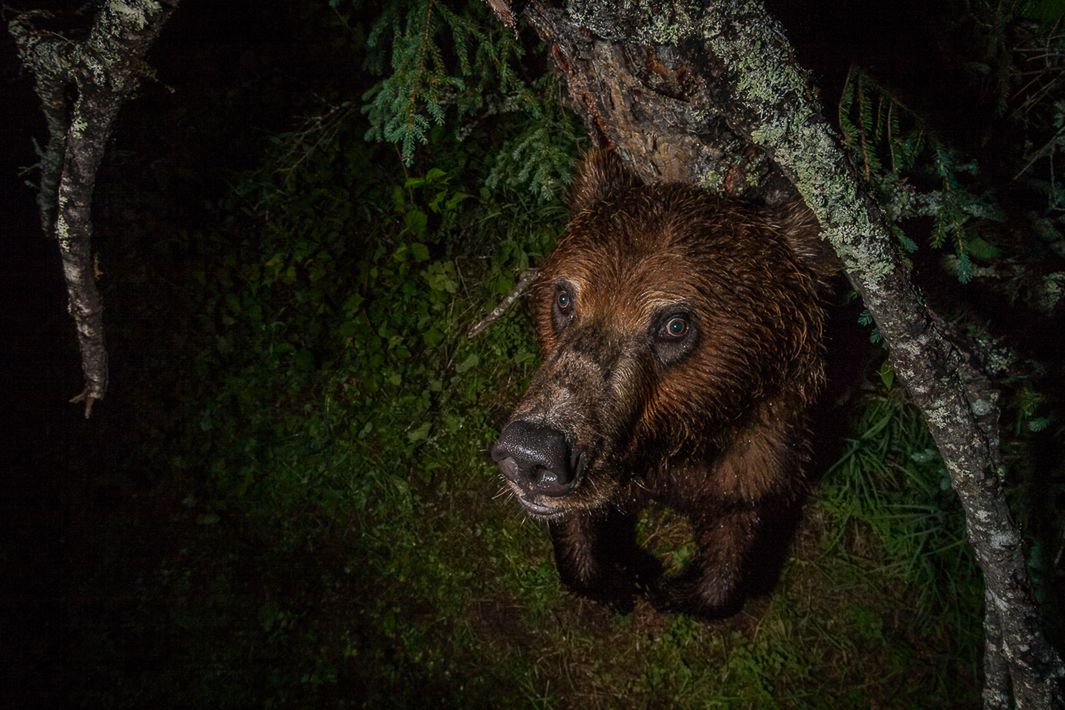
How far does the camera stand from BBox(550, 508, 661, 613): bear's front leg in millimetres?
3570

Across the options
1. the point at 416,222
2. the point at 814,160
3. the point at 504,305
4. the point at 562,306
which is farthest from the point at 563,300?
the point at 416,222

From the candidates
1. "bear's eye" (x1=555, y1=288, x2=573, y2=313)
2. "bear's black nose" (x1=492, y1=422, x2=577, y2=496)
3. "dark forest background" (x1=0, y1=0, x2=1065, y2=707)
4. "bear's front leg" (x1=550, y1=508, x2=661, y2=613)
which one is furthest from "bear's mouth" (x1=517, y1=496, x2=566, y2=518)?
"dark forest background" (x1=0, y1=0, x2=1065, y2=707)

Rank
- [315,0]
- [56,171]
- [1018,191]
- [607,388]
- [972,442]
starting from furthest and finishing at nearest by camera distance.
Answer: [315,0], [1018,191], [56,171], [607,388], [972,442]

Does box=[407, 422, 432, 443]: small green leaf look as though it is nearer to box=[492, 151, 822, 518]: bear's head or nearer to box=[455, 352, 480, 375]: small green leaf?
box=[455, 352, 480, 375]: small green leaf

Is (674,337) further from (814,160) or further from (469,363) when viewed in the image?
(469,363)

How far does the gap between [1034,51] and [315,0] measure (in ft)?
14.2

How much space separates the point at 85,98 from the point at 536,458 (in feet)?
6.09

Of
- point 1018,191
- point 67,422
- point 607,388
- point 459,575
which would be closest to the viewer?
point 607,388

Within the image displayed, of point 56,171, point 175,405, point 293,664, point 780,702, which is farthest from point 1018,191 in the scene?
point 175,405

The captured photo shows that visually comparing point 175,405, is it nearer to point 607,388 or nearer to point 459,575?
point 459,575

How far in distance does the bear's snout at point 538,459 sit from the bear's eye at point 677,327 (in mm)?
617

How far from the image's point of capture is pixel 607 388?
2.23m

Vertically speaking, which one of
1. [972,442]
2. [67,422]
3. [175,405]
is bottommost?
[67,422]

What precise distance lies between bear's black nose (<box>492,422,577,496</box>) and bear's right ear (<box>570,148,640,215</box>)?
1211 millimetres
